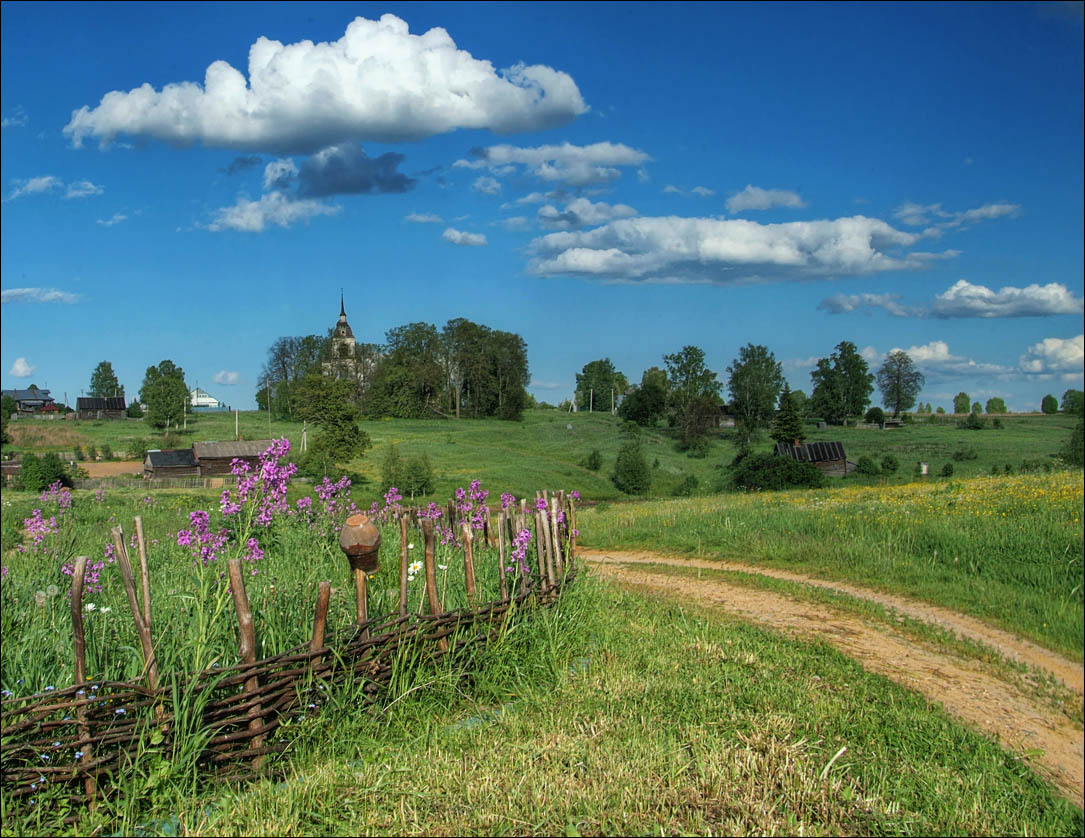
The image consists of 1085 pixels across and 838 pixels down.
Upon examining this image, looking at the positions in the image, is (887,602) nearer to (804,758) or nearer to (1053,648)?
(1053,648)

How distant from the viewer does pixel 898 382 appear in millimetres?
31562

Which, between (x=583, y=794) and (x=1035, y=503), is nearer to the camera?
(x=583, y=794)

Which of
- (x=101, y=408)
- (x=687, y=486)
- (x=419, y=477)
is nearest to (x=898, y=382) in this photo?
(x=687, y=486)

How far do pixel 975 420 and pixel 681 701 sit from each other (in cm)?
3675

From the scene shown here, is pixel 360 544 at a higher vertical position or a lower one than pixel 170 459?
higher

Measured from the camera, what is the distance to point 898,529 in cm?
1032

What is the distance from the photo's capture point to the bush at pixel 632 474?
101 ft

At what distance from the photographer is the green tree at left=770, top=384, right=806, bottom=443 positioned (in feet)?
111

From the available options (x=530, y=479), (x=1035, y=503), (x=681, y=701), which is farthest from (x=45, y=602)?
(x=530, y=479)

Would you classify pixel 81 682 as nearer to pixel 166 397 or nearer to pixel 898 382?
pixel 898 382

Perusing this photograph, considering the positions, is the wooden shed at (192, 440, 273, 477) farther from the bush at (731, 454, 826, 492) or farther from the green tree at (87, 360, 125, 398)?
the green tree at (87, 360, 125, 398)

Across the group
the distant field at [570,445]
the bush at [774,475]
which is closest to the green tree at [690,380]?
the distant field at [570,445]

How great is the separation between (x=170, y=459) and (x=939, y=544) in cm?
2838

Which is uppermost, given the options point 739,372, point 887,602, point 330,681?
point 739,372
